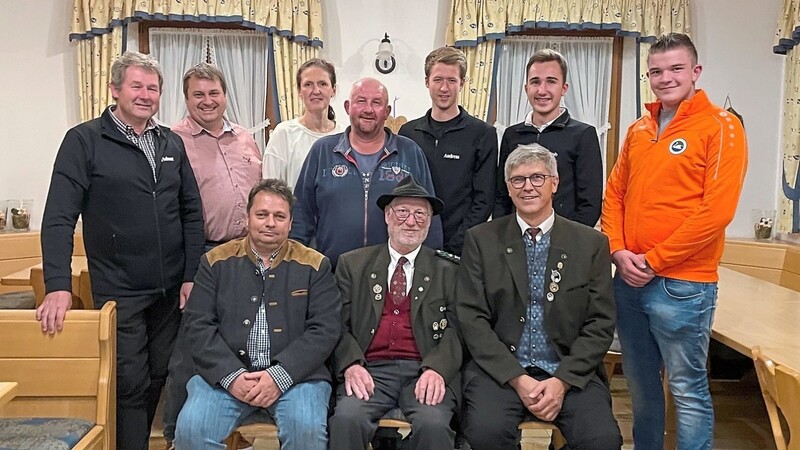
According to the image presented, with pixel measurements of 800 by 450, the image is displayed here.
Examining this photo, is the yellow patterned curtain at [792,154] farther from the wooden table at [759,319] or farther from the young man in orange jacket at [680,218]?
the young man in orange jacket at [680,218]

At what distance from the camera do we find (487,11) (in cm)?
510

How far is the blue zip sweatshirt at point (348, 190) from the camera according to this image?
8.89ft

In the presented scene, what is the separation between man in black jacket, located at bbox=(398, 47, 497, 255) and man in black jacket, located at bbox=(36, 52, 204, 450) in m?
1.04

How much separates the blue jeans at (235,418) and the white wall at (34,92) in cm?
379

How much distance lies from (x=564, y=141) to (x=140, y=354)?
1.83 meters

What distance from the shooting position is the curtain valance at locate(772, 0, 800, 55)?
195 inches

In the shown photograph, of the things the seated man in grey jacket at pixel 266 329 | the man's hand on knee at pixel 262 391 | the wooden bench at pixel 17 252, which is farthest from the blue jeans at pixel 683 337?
the wooden bench at pixel 17 252

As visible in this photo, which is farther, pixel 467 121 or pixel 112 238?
pixel 467 121

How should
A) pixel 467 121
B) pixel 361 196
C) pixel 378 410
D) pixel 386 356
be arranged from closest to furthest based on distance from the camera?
pixel 378 410, pixel 386 356, pixel 361 196, pixel 467 121

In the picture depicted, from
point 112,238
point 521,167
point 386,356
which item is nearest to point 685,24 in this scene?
point 521,167

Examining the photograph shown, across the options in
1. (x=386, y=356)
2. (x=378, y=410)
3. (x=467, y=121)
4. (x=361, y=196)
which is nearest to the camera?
(x=378, y=410)

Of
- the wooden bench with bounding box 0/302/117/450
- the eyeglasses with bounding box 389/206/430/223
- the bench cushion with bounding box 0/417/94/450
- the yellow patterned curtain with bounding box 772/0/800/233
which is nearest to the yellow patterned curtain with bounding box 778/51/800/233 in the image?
the yellow patterned curtain with bounding box 772/0/800/233

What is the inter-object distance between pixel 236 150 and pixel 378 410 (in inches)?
51.9

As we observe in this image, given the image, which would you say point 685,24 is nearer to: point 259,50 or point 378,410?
point 259,50
